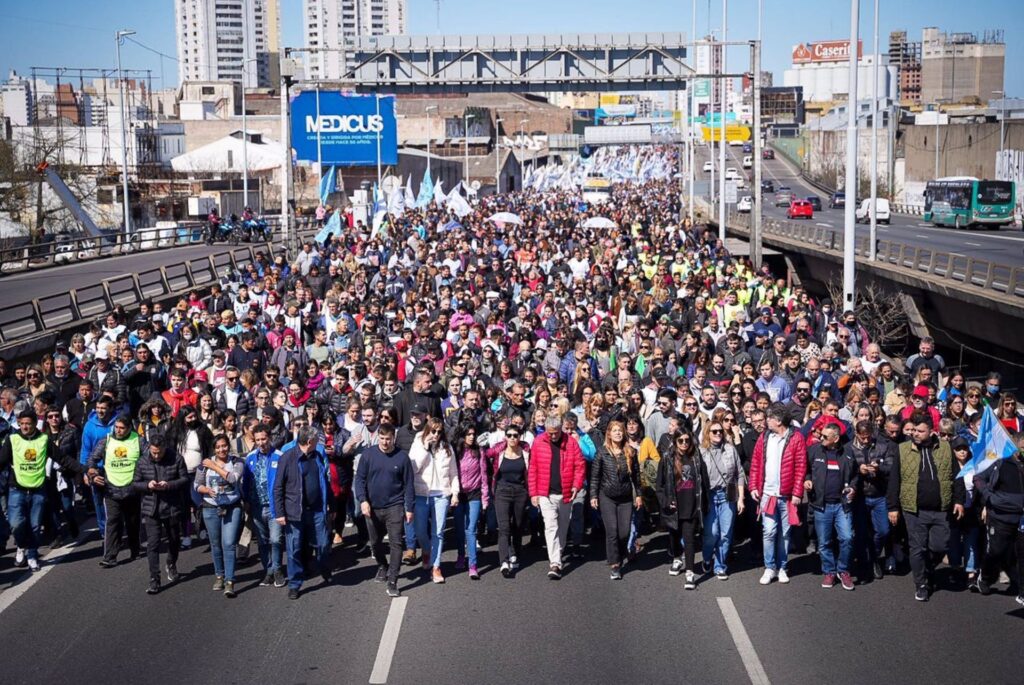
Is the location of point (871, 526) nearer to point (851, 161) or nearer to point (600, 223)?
point (851, 161)

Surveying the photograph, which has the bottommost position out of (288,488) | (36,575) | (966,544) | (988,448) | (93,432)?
(36,575)

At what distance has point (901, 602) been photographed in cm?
1021

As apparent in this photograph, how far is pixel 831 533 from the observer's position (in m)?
10.7

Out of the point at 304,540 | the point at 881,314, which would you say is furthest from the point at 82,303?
the point at 881,314

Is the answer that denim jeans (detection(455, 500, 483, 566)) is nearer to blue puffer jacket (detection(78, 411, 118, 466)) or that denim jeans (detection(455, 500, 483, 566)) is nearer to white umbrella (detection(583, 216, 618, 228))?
blue puffer jacket (detection(78, 411, 118, 466))

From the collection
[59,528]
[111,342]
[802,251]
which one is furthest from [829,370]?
[802,251]

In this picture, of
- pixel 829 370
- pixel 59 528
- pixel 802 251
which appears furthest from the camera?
pixel 802 251

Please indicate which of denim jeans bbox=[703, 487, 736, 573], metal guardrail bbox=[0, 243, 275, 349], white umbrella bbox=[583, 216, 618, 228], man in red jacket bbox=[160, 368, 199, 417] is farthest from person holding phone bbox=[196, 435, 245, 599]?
white umbrella bbox=[583, 216, 618, 228]

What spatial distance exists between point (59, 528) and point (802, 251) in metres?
36.3

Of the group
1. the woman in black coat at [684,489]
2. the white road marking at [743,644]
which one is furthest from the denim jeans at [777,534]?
the white road marking at [743,644]

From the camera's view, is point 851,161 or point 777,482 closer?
point 777,482

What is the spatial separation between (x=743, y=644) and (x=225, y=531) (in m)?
4.36

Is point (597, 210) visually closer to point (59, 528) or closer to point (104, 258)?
point (104, 258)

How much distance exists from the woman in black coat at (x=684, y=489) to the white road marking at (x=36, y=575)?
5456 mm
